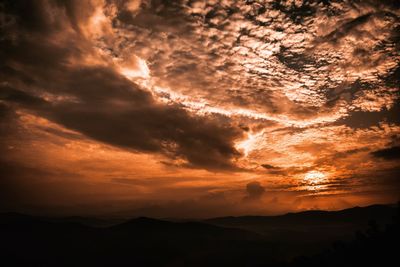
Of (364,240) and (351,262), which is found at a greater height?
(364,240)

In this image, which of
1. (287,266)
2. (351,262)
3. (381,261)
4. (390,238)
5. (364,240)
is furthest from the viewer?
(287,266)

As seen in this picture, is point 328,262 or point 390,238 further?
point 328,262

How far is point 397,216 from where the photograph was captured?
331 feet

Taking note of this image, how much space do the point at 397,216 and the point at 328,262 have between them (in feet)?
120

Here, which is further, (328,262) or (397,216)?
(328,262)

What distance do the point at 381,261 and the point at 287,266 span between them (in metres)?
45.0

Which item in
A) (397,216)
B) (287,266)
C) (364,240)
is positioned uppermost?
(397,216)

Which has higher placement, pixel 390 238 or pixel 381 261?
pixel 390 238

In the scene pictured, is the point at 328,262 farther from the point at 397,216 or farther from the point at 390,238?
the point at 397,216

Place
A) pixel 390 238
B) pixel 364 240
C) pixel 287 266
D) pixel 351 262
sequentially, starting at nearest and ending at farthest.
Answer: pixel 390 238, pixel 351 262, pixel 364 240, pixel 287 266

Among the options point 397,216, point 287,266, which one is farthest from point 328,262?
point 397,216

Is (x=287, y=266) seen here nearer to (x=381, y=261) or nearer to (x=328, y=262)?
(x=328, y=262)

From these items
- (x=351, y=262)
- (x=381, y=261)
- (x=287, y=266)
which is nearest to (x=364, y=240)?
(x=351, y=262)

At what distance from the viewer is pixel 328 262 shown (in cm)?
11319
